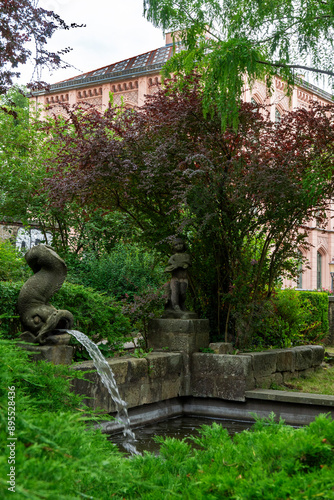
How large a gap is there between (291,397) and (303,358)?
2230 mm

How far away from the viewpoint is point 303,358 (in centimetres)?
957

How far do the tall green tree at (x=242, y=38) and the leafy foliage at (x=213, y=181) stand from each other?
3.45ft

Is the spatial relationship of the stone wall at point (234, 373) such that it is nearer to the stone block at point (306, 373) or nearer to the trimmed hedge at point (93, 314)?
the stone block at point (306, 373)

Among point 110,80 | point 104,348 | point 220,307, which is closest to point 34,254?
point 104,348

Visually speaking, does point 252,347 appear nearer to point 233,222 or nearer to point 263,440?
point 233,222

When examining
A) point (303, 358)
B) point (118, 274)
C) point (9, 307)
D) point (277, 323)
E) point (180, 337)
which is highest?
point (118, 274)

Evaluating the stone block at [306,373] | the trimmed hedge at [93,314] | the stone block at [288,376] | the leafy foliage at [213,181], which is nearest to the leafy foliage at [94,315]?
the trimmed hedge at [93,314]

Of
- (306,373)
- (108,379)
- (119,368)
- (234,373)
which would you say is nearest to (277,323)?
(306,373)

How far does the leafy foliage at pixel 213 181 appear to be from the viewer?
8438 millimetres

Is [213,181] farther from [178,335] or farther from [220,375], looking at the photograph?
[220,375]

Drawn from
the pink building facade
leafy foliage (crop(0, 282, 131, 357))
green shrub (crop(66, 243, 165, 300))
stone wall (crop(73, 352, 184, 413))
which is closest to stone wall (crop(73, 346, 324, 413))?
stone wall (crop(73, 352, 184, 413))

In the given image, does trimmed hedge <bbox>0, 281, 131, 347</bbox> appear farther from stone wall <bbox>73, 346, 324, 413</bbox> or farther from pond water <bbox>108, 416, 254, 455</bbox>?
pond water <bbox>108, 416, 254, 455</bbox>

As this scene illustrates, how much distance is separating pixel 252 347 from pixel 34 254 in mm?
4397

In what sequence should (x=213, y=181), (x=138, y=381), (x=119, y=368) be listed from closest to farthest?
1. (x=119, y=368)
2. (x=138, y=381)
3. (x=213, y=181)
